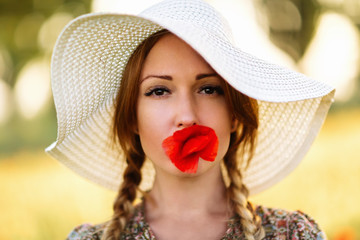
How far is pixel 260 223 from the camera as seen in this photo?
2.02 meters

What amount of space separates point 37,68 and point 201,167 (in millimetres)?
8182

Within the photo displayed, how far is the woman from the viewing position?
5.54ft

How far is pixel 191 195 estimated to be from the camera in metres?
2.01

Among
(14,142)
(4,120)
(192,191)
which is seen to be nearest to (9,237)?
(192,191)

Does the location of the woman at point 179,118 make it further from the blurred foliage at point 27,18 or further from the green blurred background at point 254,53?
the blurred foliage at point 27,18

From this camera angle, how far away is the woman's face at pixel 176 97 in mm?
1790

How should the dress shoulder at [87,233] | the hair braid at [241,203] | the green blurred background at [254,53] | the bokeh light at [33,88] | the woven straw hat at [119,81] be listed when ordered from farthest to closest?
the bokeh light at [33,88] < the green blurred background at [254,53] < the dress shoulder at [87,233] < the hair braid at [241,203] < the woven straw hat at [119,81]

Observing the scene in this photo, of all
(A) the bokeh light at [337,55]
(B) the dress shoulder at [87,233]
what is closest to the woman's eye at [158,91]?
(B) the dress shoulder at [87,233]

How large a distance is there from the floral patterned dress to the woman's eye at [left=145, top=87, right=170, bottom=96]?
0.57 m

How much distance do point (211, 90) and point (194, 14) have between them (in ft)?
1.05

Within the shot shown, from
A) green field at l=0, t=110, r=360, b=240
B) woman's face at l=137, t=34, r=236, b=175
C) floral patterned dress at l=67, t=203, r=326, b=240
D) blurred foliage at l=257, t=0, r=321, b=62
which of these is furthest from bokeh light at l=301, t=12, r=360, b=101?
woman's face at l=137, t=34, r=236, b=175

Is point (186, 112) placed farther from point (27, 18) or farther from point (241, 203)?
point (27, 18)

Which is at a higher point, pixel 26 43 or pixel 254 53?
pixel 26 43

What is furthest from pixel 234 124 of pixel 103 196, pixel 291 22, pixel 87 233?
pixel 291 22
